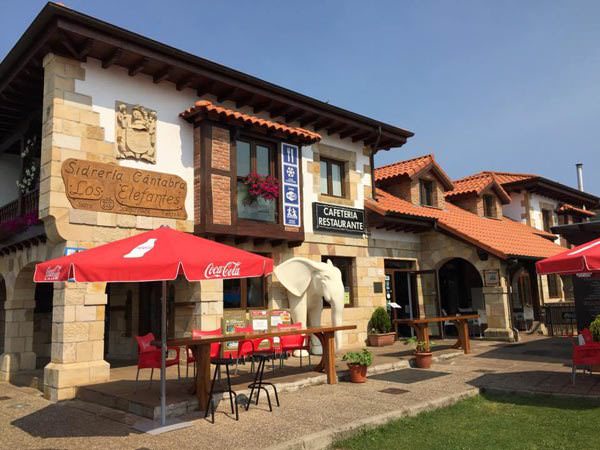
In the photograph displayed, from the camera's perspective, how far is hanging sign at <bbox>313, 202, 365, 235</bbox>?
1287 cm

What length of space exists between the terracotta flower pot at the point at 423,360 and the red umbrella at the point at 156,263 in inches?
216

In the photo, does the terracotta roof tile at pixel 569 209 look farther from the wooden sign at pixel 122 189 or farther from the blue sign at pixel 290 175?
the wooden sign at pixel 122 189

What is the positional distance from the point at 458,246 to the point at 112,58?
11135mm

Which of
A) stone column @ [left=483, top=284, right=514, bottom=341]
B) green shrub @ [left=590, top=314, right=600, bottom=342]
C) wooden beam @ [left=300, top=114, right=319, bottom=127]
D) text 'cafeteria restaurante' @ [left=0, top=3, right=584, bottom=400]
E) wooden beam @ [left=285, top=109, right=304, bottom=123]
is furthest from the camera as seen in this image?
stone column @ [left=483, top=284, right=514, bottom=341]

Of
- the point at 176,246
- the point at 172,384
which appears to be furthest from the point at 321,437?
the point at 172,384

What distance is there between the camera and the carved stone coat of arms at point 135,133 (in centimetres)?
953

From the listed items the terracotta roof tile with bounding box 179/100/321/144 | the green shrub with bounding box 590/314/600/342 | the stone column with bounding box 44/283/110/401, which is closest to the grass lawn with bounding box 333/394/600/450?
the green shrub with bounding box 590/314/600/342

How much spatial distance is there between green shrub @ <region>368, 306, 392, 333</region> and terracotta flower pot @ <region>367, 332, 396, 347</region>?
0.50ft

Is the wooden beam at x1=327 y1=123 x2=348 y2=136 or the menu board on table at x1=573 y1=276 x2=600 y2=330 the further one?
the wooden beam at x1=327 y1=123 x2=348 y2=136

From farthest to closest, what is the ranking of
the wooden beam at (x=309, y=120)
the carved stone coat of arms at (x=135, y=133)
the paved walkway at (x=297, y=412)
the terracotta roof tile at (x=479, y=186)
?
the terracotta roof tile at (x=479, y=186) < the wooden beam at (x=309, y=120) < the carved stone coat of arms at (x=135, y=133) < the paved walkway at (x=297, y=412)

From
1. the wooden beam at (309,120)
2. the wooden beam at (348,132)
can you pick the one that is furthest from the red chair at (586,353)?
the wooden beam at (348,132)

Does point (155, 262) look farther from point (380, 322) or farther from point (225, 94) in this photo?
point (380, 322)

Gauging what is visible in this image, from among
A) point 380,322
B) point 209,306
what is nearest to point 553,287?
point 380,322

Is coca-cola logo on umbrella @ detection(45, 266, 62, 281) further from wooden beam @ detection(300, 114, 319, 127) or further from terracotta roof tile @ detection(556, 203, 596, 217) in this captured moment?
terracotta roof tile @ detection(556, 203, 596, 217)
